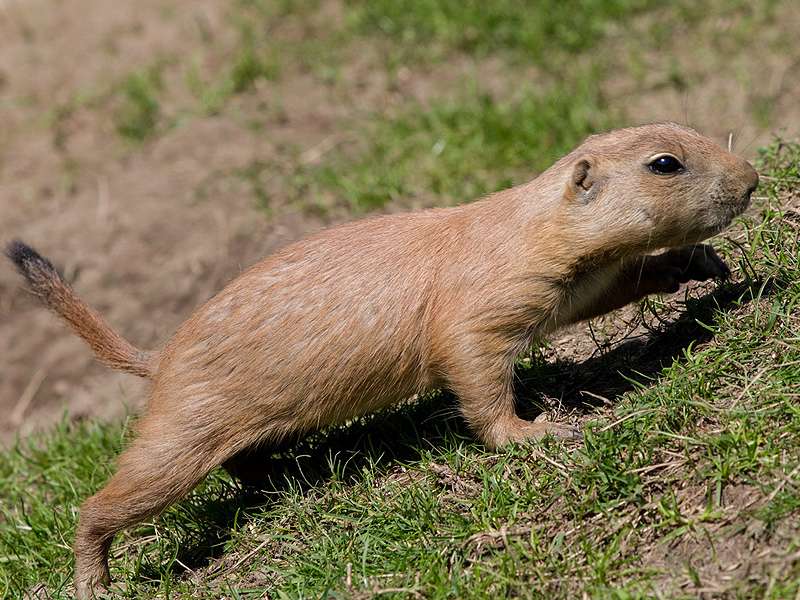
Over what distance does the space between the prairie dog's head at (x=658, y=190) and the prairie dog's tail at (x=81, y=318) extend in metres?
2.60

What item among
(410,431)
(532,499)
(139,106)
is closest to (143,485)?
(410,431)

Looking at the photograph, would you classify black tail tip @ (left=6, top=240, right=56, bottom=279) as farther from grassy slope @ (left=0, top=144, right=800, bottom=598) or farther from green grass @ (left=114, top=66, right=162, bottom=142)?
green grass @ (left=114, top=66, right=162, bottom=142)

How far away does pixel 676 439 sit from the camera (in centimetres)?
456

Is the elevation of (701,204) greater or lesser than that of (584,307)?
greater

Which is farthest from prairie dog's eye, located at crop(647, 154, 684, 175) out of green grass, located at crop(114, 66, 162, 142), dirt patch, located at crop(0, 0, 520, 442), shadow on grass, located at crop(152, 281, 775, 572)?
green grass, located at crop(114, 66, 162, 142)

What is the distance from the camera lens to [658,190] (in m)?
4.86

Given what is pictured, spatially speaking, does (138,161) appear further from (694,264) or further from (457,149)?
(694,264)

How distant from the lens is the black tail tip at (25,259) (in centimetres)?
579

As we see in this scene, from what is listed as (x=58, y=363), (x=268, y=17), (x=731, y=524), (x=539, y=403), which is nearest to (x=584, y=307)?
(x=539, y=403)

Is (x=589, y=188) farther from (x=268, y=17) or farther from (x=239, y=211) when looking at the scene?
(x=268, y=17)

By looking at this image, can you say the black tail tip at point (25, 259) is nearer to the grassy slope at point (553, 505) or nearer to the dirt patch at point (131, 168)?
the grassy slope at point (553, 505)

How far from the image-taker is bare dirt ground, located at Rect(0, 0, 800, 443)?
8.74m

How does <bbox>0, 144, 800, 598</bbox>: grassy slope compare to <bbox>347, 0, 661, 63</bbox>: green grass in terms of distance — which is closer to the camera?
<bbox>0, 144, 800, 598</bbox>: grassy slope

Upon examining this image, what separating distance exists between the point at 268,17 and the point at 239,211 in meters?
2.98
